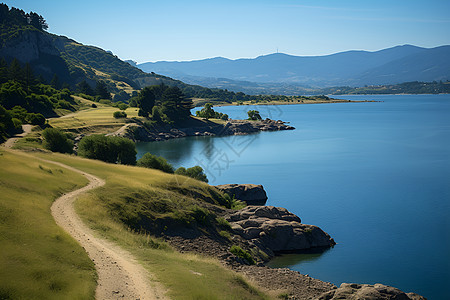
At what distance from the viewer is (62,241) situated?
74.5ft

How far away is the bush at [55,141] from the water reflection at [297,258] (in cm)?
3930

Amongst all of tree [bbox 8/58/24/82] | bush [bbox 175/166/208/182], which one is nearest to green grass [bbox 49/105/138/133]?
tree [bbox 8/58/24/82]

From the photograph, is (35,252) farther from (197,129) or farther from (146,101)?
(197,129)

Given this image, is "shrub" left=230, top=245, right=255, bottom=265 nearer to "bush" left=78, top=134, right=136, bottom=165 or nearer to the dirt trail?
the dirt trail

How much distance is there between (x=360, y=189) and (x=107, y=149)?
46.0 metres

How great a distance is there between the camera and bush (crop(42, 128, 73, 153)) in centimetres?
5969

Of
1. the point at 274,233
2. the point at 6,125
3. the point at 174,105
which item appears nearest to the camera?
the point at 274,233

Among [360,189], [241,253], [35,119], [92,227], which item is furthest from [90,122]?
[92,227]

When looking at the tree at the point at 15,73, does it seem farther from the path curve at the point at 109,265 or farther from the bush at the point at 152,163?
the path curve at the point at 109,265

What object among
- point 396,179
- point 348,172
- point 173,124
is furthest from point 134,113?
point 396,179

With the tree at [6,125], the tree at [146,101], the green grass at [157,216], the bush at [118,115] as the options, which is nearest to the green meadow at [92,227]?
the green grass at [157,216]

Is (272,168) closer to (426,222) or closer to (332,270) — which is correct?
(426,222)

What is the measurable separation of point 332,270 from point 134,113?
124443 mm

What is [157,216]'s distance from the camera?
36438 millimetres
